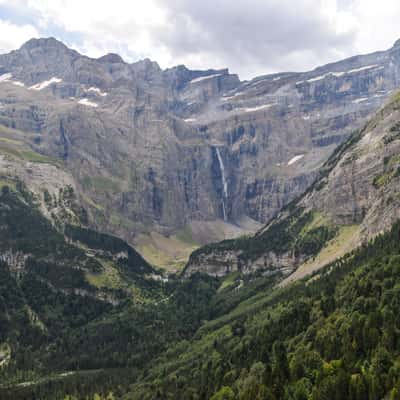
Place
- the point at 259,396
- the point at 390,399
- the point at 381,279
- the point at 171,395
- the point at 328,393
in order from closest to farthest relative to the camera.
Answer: the point at 390,399
the point at 328,393
the point at 259,396
the point at 381,279
the point at 171,395

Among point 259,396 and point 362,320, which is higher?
point 362,320

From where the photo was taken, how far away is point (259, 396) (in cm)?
11956

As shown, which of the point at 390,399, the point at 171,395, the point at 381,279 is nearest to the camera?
the point at 390,399

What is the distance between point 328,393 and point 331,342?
31.2 metres

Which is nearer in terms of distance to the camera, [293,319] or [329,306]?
[329,306]

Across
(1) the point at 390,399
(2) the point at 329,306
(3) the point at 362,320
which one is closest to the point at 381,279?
(2) the point at 329,306

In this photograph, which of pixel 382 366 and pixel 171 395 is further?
pixel 171 395

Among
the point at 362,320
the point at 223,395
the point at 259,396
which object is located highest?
the point at 362,320

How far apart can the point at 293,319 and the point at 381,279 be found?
3195 centimetres

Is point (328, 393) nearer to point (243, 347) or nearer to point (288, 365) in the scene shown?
point (288, 365)

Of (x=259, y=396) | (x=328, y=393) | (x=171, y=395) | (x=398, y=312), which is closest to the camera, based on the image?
(x=328, y=393)

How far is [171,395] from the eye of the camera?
18350cm

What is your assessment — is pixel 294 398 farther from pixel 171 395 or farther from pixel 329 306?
pixel 171 395

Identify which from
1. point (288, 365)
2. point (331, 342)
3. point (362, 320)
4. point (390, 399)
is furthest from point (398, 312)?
point (390, 399)
